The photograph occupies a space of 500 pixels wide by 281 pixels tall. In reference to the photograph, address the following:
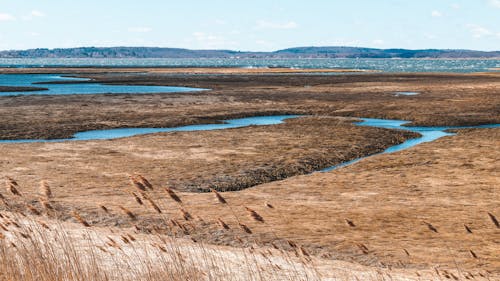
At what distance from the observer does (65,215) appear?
18078mm

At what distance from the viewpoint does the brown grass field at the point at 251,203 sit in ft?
30.5

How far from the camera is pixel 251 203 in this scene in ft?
65.3

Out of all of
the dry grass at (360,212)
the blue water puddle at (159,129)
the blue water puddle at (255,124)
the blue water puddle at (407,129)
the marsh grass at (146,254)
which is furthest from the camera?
the blue water puddle at (159,129)

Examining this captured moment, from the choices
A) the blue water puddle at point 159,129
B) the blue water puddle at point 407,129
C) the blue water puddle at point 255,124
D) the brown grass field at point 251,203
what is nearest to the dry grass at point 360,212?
the brown grass field at point 251,203

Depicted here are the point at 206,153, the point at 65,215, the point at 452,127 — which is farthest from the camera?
the point at 452,127

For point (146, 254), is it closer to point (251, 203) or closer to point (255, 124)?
point (251, 203)

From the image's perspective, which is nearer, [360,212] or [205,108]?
[360,212]

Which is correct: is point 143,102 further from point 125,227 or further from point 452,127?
point 125,227

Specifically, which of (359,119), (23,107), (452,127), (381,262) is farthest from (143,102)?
(381,262)

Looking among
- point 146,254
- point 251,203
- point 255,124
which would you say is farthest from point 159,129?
point 146,254

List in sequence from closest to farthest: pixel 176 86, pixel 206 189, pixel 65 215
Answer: pixel 65 215, pixel 206 189, pixel 176 86

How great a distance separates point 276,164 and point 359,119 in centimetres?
2359

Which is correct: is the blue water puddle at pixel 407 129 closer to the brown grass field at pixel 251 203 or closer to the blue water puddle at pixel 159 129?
the brown grass field at pixel 251 203

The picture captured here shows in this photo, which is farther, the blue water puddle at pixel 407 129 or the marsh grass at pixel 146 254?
the blue water puddle at pixel 407 129
